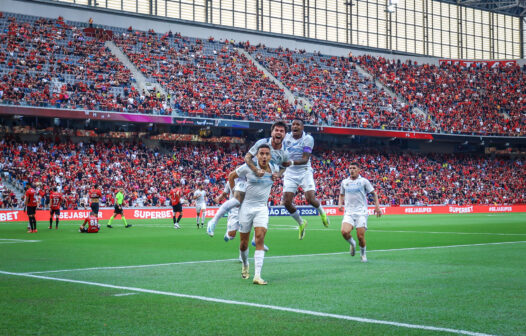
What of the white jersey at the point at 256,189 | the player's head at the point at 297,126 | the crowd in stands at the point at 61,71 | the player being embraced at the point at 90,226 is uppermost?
the crowd in stands at the point at 61,71

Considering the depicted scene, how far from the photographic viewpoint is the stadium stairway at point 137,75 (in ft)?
167

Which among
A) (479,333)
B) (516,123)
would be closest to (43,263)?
(479,333)

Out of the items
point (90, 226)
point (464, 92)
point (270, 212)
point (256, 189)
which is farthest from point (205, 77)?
point (256, 189)

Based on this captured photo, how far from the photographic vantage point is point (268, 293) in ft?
29.1

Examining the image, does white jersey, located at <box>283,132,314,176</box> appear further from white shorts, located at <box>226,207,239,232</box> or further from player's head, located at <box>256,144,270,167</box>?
player's head, located at <box>256,144,270,167</box>

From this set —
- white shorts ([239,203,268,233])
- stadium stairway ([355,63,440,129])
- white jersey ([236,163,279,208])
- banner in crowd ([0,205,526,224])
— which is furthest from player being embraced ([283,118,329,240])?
stadium stairway ([355,63,440,129])

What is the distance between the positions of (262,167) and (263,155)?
0.74 ft

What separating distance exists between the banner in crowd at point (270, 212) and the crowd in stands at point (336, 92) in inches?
428

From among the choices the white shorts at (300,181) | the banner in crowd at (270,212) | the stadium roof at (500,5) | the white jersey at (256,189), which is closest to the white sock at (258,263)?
the white jersey at (256,189)

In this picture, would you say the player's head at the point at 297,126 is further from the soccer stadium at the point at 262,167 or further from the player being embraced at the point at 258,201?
the player being embraced at the point at 258,201

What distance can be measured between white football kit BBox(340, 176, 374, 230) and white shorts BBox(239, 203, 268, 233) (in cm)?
407

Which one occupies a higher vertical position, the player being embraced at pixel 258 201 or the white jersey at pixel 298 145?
the white jersey at pixel 298 145

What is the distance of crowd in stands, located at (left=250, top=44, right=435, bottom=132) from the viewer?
194 feet

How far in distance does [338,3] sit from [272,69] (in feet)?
58.3
